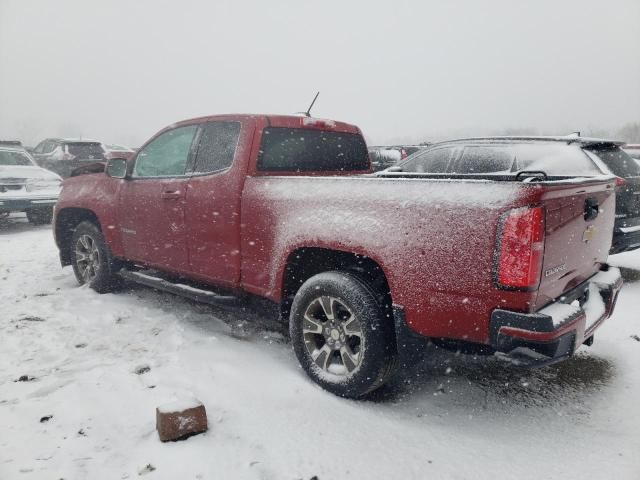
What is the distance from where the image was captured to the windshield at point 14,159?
→ 1011 centimetres

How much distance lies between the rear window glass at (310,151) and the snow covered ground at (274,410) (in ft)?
3.99

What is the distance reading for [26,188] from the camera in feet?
30.7

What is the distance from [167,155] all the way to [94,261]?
1.75 metres

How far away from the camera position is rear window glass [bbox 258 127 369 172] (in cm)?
374

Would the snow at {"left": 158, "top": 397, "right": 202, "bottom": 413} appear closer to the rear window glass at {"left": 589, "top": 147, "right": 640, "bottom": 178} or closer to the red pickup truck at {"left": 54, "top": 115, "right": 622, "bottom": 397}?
the red pickup truck at {"left": 54, "top": 115, "right": 622, "bottom": 397}

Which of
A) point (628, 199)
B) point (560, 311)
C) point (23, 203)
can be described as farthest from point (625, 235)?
point (23, 203)

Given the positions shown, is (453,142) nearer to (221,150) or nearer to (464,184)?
(221,150)

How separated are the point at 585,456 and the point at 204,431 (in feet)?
6.70

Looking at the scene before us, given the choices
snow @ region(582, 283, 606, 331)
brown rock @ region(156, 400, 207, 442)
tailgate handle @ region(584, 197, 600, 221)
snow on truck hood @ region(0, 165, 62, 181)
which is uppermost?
tailgate handle @ region(584, 197, 600, 221)

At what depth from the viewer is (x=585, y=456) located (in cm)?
250

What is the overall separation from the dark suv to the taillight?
3.15m

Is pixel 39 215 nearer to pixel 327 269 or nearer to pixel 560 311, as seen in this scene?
pixel 327 269

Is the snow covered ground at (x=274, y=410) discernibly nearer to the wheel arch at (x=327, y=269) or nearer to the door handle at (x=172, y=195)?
the wheel arch at (x=327, y=269)

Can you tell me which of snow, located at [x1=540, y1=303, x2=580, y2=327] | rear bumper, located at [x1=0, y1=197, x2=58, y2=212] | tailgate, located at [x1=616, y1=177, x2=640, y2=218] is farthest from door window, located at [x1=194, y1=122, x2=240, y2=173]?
rear bumper, located at [x1=0, y1=197, x2=58, y2=212]
